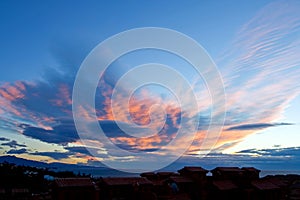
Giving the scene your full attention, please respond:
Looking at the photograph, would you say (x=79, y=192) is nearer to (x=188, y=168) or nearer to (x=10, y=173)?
(x=188, y=168)

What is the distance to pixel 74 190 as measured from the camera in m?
33.5

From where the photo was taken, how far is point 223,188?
45.6m

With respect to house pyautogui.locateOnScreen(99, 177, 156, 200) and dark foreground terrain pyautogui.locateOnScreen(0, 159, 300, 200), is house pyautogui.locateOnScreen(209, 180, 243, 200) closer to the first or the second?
dark foreground terrain pyautogui.locateOnScreen(0, 159, 300, 200)

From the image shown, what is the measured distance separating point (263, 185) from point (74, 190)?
28434 mm

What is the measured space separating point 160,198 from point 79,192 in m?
10.2

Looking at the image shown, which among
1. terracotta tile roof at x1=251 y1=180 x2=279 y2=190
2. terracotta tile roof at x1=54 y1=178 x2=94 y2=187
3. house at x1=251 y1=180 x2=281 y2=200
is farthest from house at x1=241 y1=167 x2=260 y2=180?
terracotta tile roof at x1=54 y1=178 x2=94 y2=187

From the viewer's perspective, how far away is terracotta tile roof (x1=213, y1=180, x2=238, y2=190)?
150 ft

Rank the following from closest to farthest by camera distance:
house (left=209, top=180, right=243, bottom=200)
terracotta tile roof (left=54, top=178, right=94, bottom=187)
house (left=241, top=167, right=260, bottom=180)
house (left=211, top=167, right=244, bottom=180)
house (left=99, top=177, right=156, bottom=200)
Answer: terracotta tile roof (left=54, top=178, right=94, bottom=187) → house (left=99, top=177, right=156, bottom=200) → house (left=209, top=180, right=243, bottom=200) → house (left=211, top=167, right=244, bottom=180) → house (left=241, top=167, right=260, bottom=180)

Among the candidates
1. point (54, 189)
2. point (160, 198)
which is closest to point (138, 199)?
point (160, 198)

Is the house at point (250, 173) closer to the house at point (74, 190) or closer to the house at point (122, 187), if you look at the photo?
the house at point (122, 187)

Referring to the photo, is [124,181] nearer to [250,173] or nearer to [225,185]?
[225,185]

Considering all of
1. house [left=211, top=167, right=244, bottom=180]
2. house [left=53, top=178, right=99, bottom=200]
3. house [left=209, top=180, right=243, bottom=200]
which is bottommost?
house [left=209, top=180, right=243, bottom=200]

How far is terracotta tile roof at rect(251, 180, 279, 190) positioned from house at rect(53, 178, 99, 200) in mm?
24733

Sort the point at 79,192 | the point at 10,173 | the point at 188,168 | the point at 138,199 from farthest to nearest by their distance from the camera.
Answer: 1. the point at 10,173
2. the point at 188,168
3. the point at 138,199
4. the point at 79,192
